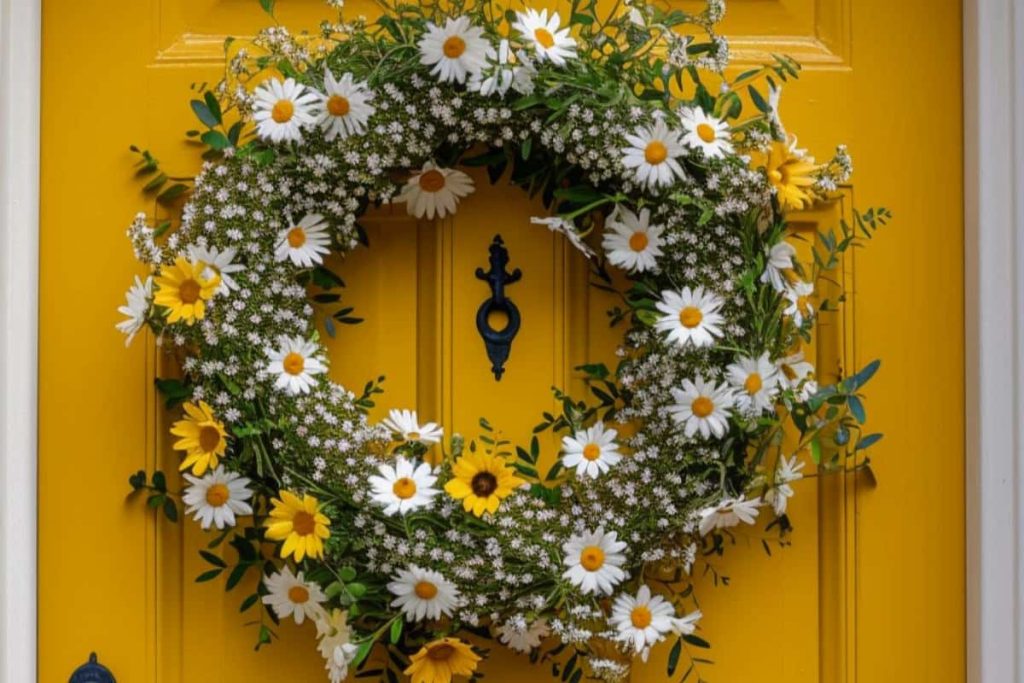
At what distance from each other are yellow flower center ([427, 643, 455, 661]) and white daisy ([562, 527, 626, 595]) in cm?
14

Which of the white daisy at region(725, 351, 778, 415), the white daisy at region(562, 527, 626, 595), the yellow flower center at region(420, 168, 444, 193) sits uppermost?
the yellow flower center at region(420, 168, 444, 193)

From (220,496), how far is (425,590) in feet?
0.76

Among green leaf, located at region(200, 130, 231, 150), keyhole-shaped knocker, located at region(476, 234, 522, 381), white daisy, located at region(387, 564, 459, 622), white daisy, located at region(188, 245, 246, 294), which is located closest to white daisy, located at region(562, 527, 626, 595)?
white daisy, located at region(387, 564, 459, 622)

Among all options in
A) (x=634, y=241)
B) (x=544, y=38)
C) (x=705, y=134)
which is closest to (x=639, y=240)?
(x=634, y=241)

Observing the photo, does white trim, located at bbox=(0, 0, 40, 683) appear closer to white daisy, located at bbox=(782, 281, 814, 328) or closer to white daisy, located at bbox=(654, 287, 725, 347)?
white daisy, located at bbox=(654, 287, 725, 347)

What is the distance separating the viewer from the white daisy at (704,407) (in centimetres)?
144

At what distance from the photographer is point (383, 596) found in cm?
146

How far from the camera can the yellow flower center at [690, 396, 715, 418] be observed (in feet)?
4.73

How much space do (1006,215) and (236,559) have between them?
909 millimetres

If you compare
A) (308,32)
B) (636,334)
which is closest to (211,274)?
(308,32)

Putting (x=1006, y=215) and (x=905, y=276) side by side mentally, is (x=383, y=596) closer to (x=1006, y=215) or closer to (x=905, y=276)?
(x=905, y=276)

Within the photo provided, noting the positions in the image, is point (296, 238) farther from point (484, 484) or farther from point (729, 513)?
point (729, 513)

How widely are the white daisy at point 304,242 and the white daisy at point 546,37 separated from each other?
0.29 m

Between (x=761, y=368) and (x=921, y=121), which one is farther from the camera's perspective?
(x=921, y=121)
